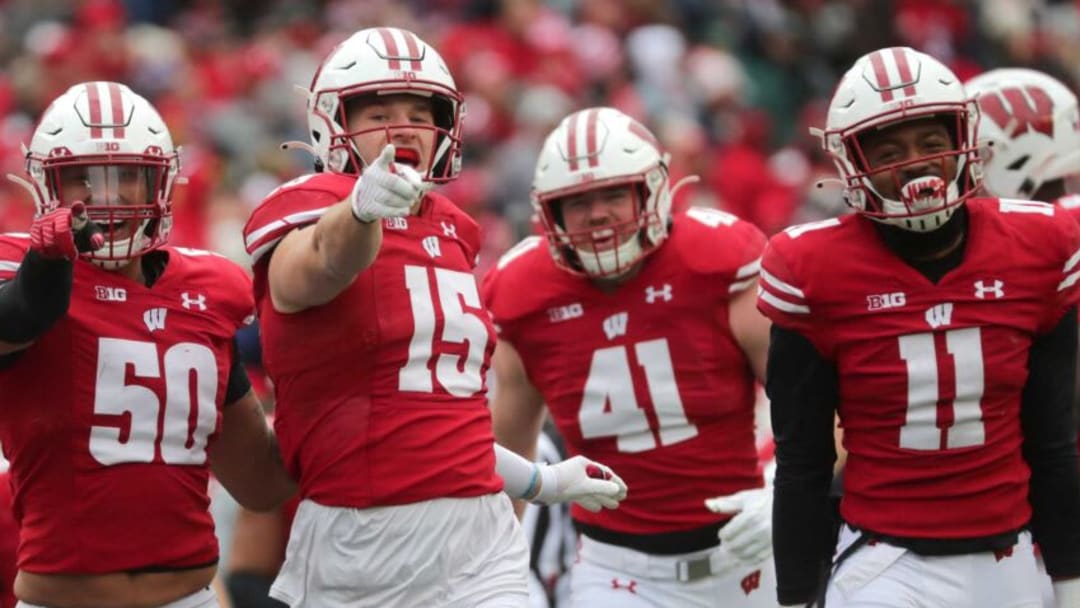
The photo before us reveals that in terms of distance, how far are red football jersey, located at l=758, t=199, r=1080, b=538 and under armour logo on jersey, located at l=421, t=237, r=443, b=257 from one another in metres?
0.75

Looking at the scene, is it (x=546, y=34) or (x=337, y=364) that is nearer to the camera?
(x=337, y=364)

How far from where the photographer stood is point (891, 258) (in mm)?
4332

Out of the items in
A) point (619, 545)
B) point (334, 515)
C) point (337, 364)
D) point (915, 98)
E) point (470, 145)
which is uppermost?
point (915, 98)

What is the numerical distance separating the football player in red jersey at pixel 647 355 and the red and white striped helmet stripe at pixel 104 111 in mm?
1297

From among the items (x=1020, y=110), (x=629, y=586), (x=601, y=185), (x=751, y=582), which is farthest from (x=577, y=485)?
(x=1020, y=110)

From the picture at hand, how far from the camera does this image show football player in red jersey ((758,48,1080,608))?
14.1 ft

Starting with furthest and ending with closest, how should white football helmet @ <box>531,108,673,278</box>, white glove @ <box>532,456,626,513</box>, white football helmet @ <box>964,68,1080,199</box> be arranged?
1. white football helmet @ <box>964,68,1080,199</box>
2. white football helmet @ <box>531,108,673,278</box>
3. white glove @ <box>532,456,626,513</box>

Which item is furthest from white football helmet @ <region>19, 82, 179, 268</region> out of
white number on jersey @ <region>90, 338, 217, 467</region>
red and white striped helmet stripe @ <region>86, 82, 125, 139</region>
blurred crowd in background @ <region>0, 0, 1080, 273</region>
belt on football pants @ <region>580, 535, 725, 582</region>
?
blurred crowd in background @ <region>0, 0, 1080, 273</region>

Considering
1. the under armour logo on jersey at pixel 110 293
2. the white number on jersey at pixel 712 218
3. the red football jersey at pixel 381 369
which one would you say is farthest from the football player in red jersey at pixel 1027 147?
the under armour logo on jersey at pixel 110 293

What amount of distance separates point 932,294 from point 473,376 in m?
1.03

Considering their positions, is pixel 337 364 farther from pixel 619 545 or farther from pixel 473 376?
pixel 619 545

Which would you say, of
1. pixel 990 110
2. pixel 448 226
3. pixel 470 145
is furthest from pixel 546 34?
pixel 448 226

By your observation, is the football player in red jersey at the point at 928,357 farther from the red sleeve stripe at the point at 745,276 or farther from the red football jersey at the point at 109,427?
the red football jersey at the point at 109,427

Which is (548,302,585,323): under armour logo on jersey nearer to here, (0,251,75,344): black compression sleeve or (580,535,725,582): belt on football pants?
(580,535,725,582): belt on football pants
